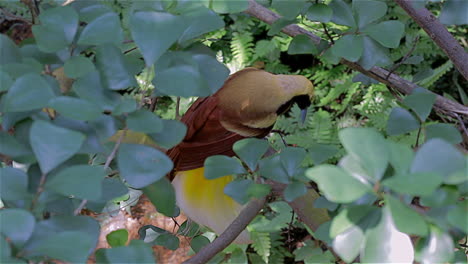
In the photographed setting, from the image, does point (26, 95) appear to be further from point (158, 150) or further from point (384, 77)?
point (384, 77)

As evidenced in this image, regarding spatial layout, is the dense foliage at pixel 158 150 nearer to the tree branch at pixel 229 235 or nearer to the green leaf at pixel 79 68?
the green leaf at pixel 79 68

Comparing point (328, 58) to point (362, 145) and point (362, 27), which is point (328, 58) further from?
point (362, 145)

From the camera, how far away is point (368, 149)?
1.11 ft

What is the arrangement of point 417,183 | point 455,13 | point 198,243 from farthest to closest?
point 198,243 → point 455,13 → point 417,183

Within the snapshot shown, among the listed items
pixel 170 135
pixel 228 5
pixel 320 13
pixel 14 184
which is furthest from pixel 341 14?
pixel 14 184

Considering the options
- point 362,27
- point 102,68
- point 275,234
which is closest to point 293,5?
point 362,27

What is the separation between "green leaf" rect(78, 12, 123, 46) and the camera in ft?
1.36

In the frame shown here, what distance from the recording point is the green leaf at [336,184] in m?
0.32

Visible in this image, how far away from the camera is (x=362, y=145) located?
339 millimetres

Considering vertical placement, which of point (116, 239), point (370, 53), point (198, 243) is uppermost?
point (370, 53)

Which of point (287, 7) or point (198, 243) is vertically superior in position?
point (287, 7)

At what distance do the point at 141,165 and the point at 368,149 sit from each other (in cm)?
16

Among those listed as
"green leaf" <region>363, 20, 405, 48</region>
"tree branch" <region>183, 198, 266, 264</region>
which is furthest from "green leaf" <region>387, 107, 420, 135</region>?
"tree branch" <region>183, 198, 266, 264</region>

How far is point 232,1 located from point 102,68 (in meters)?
0.13
